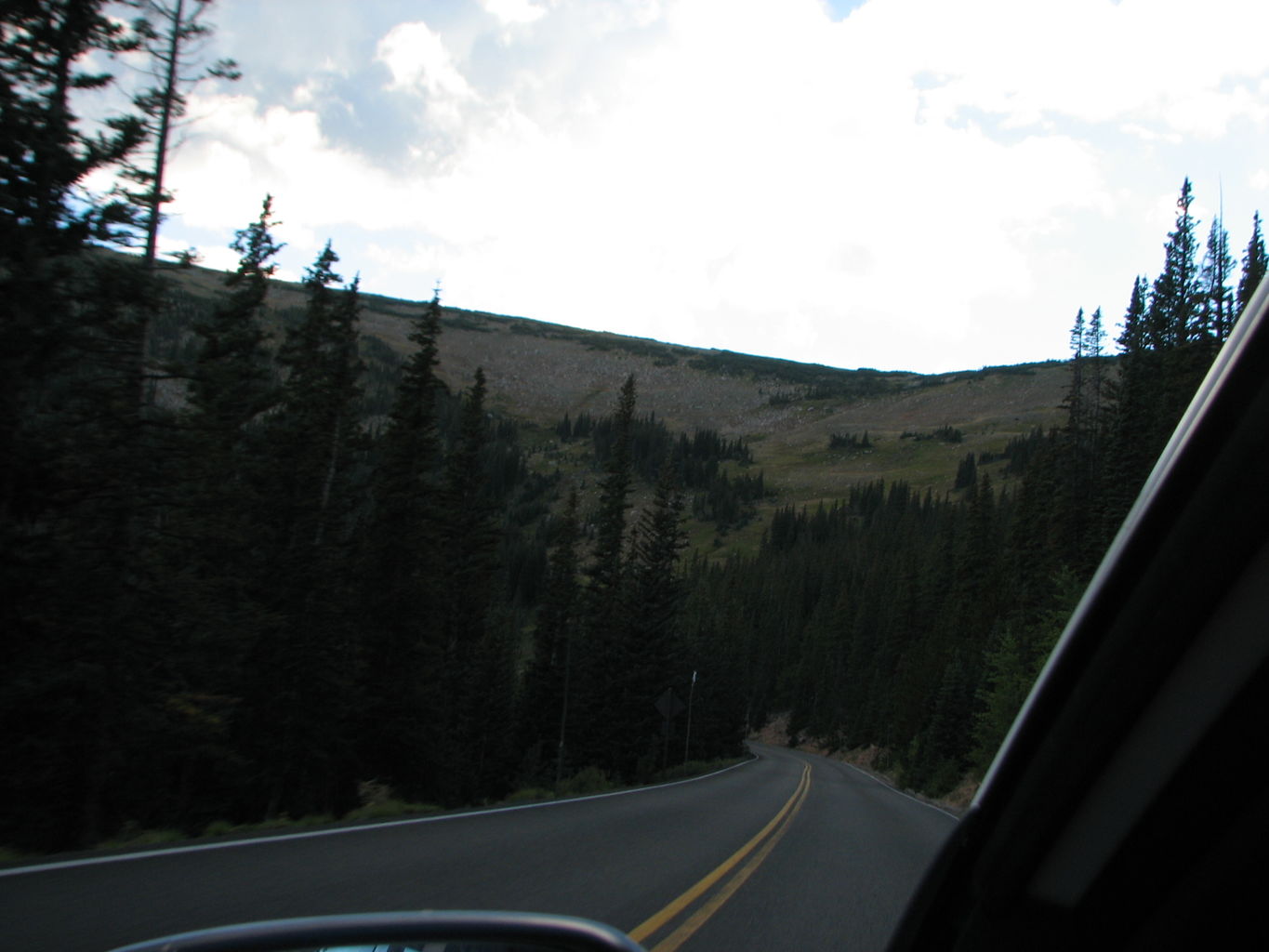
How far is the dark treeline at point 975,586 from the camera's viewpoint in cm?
3253

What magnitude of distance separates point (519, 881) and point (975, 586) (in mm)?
62531

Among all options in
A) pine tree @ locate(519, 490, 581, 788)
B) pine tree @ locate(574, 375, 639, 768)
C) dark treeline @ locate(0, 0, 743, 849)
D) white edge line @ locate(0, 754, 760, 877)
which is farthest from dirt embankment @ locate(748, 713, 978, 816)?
pine tree @ locate(519, 490, 581, 788)

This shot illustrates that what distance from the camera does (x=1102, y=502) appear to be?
124ft

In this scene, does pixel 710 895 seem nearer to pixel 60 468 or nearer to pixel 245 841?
pixel 245 841

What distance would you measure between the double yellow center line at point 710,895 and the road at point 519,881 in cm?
2

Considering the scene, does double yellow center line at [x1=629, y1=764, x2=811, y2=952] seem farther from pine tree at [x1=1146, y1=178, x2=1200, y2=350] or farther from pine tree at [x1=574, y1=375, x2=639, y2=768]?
pine tree at [x1=1146, y1=178, x2=1200, y2=350]

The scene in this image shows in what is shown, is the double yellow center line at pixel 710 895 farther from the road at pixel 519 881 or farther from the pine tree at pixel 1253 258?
the pine tree at pixel 1253 258

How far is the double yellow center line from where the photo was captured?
20.8 feet

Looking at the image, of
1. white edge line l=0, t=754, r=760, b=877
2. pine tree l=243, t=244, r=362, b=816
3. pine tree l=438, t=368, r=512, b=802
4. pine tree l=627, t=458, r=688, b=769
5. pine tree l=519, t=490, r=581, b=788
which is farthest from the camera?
pine tree l=519, t=490, r=581, b=788

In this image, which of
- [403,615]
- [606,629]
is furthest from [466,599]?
[606,629]

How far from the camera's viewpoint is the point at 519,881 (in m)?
7.52

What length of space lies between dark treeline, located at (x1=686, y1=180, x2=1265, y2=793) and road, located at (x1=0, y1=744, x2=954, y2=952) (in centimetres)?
656

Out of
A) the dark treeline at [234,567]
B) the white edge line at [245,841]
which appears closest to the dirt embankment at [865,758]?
the white edge line at [245,841]

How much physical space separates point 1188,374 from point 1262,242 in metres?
33.0
